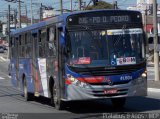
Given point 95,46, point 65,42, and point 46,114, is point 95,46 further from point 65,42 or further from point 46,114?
point 46,114

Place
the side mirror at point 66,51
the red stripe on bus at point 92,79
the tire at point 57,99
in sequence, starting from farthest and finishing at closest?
1. the tire at point 57,99
2. the side mirror at point 66,51
3. the red stripe on bus at point 92,79

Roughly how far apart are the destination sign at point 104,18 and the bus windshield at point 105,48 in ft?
1.01

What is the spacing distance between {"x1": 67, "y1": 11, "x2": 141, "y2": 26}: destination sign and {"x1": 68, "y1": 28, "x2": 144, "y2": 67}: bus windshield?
12.2 inches

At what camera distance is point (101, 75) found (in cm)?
1527

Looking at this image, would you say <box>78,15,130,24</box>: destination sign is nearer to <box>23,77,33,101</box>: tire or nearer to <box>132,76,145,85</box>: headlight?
<box>132,76,145,85</box>: headlight

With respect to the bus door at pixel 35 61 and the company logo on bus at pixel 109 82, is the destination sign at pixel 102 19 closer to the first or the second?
the company logo on bus at pixel 109 82

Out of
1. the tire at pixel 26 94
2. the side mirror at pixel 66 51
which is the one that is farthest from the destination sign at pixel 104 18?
the tire at pixel 26 94

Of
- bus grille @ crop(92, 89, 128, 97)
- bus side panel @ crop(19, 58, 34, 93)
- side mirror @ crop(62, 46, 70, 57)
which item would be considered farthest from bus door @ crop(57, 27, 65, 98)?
bus side panel @ crop(19, 58, 34, 93)

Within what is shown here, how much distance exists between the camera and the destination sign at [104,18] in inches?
620

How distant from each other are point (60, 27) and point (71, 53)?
40.2 inches

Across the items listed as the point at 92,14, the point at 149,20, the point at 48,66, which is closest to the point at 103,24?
the point at 92,14

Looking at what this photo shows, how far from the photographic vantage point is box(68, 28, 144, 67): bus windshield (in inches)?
603

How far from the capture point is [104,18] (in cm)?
1590

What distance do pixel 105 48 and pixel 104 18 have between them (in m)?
0.99
